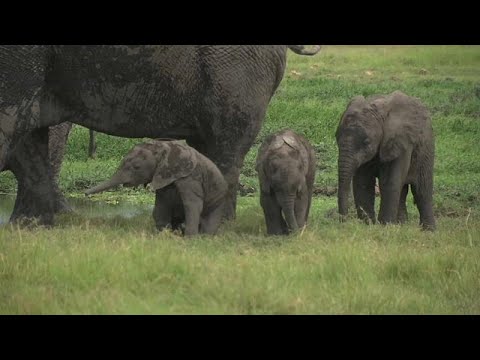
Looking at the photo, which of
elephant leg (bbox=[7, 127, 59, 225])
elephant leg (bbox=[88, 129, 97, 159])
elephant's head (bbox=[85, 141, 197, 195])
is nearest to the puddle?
elephant leg (bbox=[7, 127, 59, 225])

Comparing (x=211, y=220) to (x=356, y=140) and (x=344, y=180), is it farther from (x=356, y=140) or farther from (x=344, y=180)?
(x=356, y=140)

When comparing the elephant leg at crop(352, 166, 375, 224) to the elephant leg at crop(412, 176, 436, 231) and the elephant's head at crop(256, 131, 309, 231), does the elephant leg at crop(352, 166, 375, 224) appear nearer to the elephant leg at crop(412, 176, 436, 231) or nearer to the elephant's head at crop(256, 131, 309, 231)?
the elephant leg at crop(412, 176, 436, 231)

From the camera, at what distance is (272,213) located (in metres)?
9.96

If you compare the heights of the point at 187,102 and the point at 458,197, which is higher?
the point at 187,102

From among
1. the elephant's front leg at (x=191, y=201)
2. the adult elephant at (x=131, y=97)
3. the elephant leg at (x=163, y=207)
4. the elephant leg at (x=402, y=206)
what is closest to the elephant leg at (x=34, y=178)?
the adult elephant at (x=131, y=97)

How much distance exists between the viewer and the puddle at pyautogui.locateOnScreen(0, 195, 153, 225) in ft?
38.3

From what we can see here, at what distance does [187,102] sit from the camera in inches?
397

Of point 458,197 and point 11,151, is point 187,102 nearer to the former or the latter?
point 11,151

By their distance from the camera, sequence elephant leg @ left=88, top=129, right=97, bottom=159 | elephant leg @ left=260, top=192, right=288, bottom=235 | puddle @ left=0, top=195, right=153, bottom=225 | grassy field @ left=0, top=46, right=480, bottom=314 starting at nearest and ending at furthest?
grassy field @ left=0, top=46, right=480, bottom=314 < elephant leg @ left=260, top=192, right=288, bottom=235 < puddle @ left=0, top=195, right=153, bottom=225 < elephant leg @ left=88, top=129, right=97, bottom=159

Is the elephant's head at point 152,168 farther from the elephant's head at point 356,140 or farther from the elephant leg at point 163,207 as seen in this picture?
the elephant's head at point 356,140

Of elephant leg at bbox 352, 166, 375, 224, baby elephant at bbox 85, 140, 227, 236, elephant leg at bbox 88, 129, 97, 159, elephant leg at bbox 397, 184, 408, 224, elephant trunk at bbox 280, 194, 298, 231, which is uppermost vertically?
baby elephant at bbox 85, 140, 227, 236

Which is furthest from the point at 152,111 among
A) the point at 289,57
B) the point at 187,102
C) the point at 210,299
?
the point at 289,57

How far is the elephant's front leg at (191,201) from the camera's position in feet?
31.2
